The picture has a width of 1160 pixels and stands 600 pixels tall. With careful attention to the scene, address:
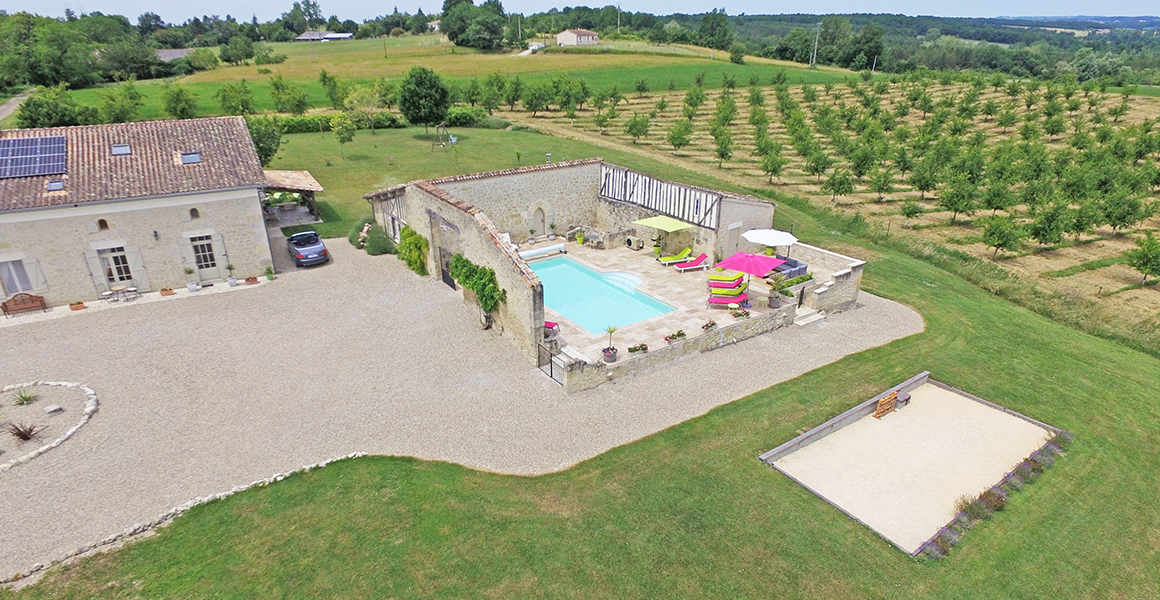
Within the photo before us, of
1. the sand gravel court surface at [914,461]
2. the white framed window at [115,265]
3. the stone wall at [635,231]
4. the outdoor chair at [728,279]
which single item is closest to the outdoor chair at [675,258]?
the stone wall at [635,231]

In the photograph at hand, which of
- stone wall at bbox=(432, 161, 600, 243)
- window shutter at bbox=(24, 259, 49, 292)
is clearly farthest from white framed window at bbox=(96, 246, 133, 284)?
stone wall at bbox=(432, 161, 600, 243)

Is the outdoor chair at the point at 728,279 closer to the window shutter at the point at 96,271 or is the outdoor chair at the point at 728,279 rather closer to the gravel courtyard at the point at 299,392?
the gravel courtyard at the point at 299,392

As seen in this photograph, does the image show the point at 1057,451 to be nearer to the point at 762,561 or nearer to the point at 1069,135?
the point at 762,561

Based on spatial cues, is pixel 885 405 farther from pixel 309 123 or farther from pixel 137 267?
pixel 309 123

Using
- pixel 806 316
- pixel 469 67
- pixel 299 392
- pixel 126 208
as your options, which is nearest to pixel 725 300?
pixel 806 316

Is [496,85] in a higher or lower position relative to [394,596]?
higher

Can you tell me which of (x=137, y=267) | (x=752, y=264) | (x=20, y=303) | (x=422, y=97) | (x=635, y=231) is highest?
(x=422, y=97)

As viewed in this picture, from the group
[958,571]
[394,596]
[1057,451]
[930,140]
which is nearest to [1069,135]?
[930,140]

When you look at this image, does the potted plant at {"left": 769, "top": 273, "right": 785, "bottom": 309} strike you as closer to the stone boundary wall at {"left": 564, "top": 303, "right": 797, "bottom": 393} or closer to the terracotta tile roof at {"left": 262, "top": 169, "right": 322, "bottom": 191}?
the stone boundary wall at {"left": 564, "top": 303, "right": 797, "bottom": 393}
